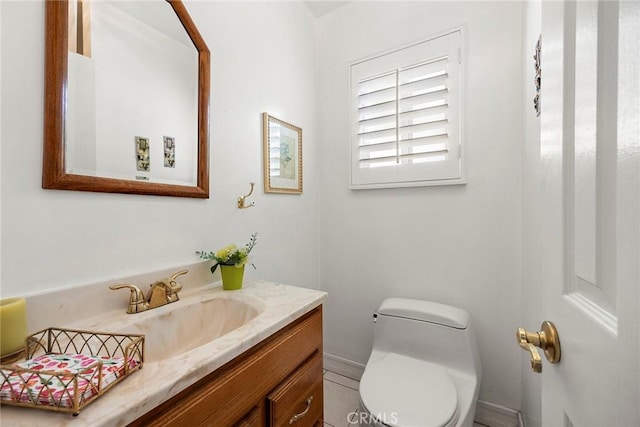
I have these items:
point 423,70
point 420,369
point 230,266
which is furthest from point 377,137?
point 420,369

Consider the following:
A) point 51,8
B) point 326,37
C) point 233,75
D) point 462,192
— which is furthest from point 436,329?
point 326,37

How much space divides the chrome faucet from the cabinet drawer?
0.48 metres

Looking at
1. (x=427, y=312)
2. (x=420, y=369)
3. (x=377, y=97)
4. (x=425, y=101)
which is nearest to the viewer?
(x=420, y=369)

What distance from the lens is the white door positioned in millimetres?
301

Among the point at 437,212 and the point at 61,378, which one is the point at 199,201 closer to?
the point at 61,378

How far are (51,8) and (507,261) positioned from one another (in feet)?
6.56

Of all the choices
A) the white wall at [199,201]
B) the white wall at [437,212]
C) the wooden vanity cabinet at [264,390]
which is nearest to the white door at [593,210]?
the wooden vanity cabinet at [264,390]

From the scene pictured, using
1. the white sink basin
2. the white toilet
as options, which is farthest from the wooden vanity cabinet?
the white toilet

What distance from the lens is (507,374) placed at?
4.56 feet

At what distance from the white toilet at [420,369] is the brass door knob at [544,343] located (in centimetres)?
60

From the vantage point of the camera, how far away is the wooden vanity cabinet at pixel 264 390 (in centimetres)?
53

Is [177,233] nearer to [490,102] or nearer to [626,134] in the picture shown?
[626,134]

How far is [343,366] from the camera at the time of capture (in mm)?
1843

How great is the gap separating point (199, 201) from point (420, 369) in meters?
1.28
